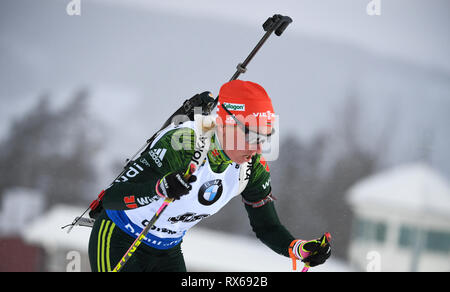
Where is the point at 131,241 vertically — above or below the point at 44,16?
below

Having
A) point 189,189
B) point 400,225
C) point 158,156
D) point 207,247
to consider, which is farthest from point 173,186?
point 400,225

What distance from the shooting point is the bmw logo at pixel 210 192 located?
1836 mm

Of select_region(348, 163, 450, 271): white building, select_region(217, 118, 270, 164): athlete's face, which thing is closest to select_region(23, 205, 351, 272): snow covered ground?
select_region(348, 163, 450, 271): white building

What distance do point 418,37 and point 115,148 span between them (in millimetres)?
4617

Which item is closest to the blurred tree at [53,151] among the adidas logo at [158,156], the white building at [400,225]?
the white building at [400,225]

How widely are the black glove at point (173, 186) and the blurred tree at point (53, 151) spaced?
5.20 m

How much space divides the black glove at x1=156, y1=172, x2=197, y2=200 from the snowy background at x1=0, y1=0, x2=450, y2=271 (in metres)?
4.23

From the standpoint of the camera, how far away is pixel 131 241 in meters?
1.96

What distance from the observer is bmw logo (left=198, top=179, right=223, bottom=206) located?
1836 mm

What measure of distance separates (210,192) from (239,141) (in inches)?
10.4

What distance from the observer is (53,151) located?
22.2ft

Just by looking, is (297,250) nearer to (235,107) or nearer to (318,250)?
(318,250)
